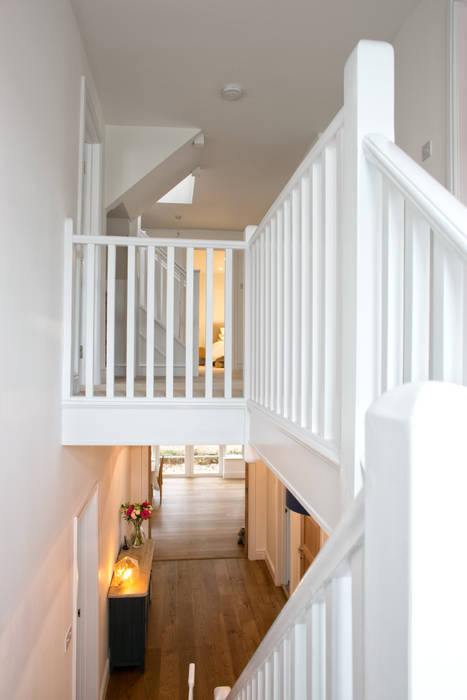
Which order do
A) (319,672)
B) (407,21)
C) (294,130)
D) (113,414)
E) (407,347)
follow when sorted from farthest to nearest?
(294,130) → (407,21) → (113,414) → (407,347) → (319,672)

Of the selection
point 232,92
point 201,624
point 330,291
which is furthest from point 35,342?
point 201,624

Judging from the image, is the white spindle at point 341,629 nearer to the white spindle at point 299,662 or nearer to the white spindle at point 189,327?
the white spindle at point 299,662

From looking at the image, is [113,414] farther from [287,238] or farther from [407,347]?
[407,347]

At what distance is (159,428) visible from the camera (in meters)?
2.48

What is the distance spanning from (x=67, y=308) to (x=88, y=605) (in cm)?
250

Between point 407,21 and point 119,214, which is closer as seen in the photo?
point 407,21

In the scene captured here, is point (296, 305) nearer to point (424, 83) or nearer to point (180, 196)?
point (424, 83)

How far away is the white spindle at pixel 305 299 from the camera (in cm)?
139

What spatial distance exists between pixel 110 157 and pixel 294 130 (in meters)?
1.58

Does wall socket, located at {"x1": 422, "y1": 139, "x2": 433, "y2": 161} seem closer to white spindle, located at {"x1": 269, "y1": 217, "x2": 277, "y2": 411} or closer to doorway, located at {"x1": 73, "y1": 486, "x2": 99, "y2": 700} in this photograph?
white spindle, located at {"x1": 269, "y1": 217, "x2": 277, "y2": 411}

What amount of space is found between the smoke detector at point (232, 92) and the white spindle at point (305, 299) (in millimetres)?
2332

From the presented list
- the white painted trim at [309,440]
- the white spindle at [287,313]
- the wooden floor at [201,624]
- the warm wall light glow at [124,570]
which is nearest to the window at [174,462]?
the wooden floor at [201,624]

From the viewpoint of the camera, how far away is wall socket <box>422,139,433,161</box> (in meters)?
2.38

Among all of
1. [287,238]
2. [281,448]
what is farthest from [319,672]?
[287,238]
